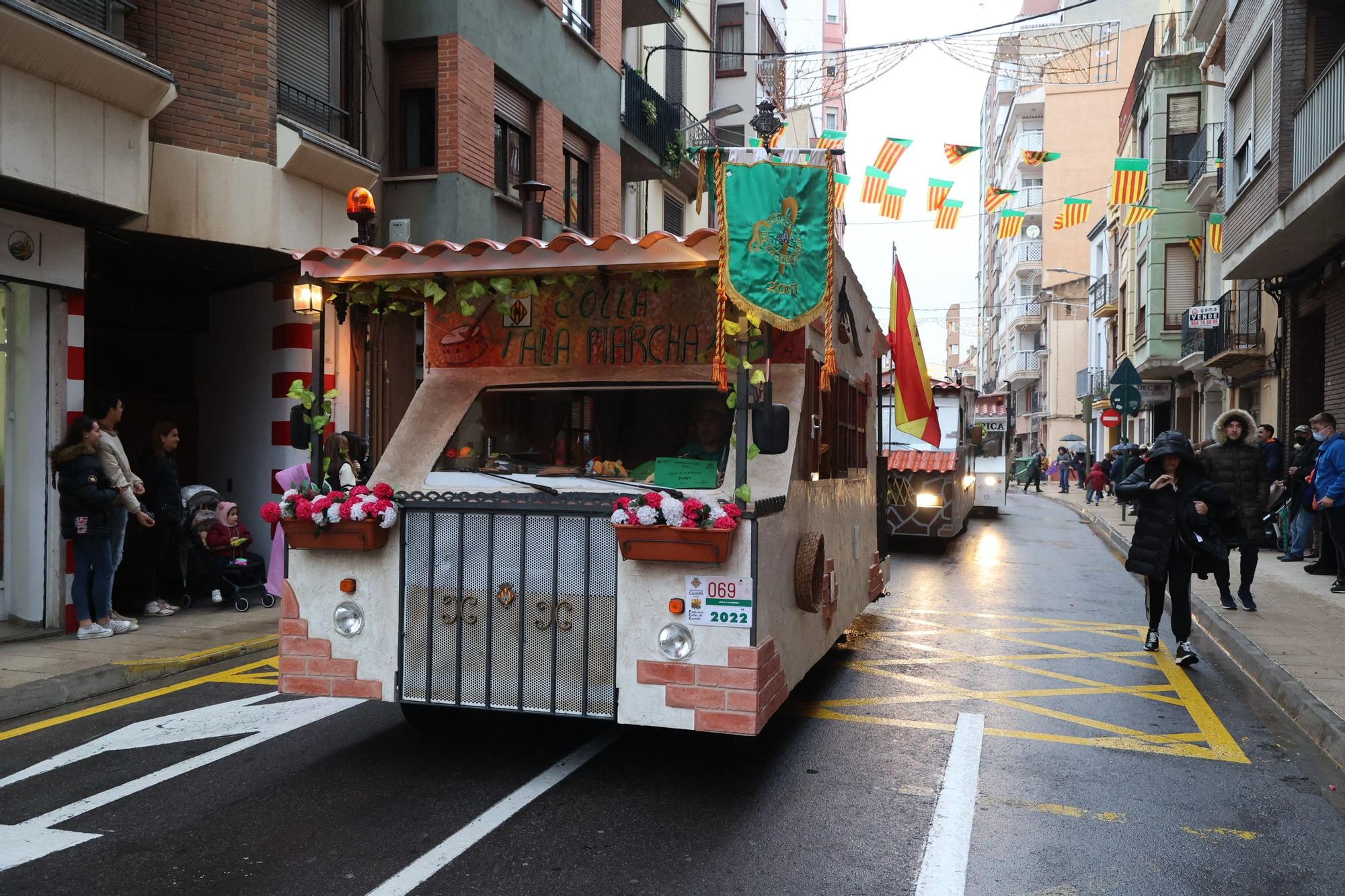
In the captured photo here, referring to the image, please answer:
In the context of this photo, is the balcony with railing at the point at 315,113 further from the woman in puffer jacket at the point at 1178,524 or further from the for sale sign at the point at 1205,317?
the for sale sign at the point at 1205,317

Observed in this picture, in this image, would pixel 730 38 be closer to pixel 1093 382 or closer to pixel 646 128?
pixel 646 128

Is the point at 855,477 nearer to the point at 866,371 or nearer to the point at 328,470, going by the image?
the point at 866,371

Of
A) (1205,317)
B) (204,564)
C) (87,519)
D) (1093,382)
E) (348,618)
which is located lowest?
(204,564)

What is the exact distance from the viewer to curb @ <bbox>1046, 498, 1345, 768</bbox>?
231 inches

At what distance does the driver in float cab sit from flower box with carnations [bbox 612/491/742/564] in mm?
706

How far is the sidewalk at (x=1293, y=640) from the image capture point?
249 inches

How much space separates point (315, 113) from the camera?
12.2m

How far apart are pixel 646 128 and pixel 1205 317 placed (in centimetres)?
1285

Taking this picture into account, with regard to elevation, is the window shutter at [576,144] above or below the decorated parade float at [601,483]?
Answer: above

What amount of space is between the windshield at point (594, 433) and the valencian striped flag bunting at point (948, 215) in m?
15.5

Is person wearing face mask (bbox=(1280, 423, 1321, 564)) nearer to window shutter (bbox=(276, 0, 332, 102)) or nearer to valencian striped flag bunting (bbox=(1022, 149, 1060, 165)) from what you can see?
valencian striped flag bunting (bbox=(1022, 149, 1060, 165))

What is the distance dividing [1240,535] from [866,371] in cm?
322

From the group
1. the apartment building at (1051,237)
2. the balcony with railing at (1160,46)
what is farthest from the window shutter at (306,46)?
the apartment building at (1051,237)

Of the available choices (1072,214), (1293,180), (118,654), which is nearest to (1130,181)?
(1072,214)
